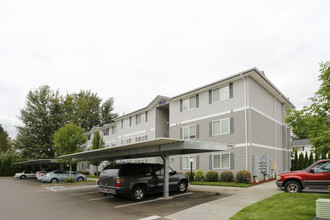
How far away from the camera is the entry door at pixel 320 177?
39.5 feet

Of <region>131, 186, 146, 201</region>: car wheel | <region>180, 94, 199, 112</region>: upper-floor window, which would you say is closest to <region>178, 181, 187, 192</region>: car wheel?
<region>131, 186, 146, 201</region>: car wheel

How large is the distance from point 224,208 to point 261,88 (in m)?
15.3

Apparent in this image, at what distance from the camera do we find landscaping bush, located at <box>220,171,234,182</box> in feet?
64.0

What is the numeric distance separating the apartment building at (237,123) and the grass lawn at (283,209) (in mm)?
8368

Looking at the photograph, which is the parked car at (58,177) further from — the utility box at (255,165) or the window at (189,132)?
the utility box at (255,165)

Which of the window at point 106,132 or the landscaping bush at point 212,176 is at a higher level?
the window at point 106,132

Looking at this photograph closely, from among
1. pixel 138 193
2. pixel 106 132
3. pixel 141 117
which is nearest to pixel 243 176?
pixel 138 193

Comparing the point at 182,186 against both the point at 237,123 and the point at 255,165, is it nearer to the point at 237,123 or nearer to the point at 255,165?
the point at 255,165

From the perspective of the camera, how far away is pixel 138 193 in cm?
1273

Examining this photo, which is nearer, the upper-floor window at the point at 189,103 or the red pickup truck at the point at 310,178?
the red pickup truck at the point at 310,178

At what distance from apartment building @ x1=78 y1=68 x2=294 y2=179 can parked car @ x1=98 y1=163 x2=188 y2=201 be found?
8.10 meters

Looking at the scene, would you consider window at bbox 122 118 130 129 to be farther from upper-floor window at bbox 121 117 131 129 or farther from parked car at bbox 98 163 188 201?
parked car at bbox 98 163 188 201

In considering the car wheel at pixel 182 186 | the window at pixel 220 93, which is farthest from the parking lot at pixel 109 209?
the window at pixel 220 93

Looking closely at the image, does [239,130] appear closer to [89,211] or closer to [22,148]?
[89,211]
